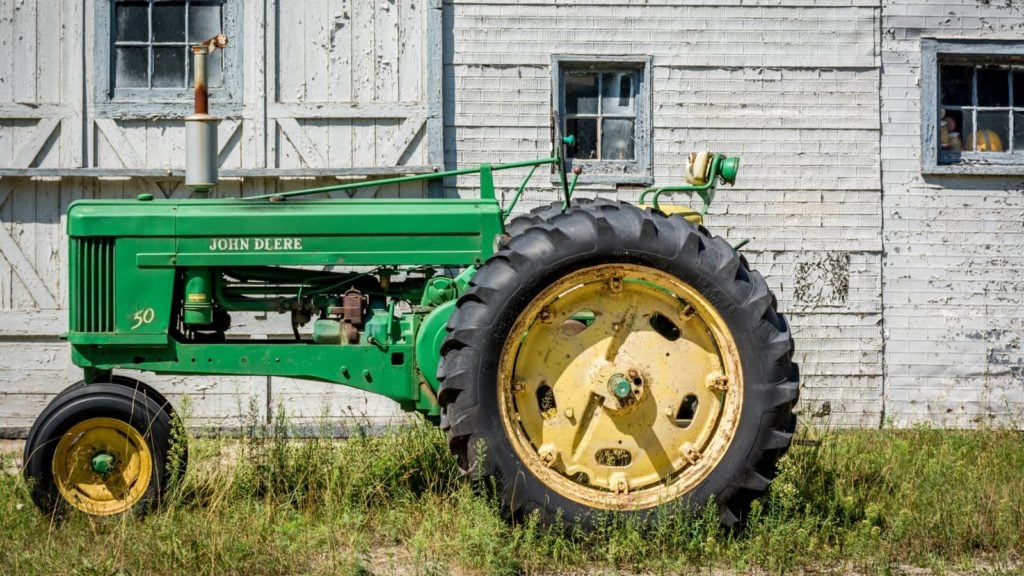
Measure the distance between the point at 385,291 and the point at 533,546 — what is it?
1.60 metres

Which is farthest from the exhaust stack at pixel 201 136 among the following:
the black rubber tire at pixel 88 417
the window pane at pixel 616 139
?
the window pane at pixel 616 139

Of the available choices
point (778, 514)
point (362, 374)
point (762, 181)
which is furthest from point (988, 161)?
point (362, 374)

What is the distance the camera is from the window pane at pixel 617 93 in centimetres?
873

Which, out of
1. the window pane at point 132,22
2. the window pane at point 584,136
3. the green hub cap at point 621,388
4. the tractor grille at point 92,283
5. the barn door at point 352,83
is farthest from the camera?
the window pane at point 584,136

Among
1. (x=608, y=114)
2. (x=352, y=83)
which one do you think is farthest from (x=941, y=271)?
(x=352, y=83)

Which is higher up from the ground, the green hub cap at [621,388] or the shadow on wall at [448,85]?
the shadow on wall at [448,85]

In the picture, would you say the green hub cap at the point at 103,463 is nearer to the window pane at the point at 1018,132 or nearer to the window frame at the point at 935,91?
the window frame at the point at 935,91

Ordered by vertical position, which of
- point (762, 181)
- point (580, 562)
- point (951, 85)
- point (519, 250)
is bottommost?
point (580, 562)

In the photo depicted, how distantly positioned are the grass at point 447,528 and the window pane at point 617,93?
3448mm

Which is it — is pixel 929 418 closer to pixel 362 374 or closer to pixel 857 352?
pixel 857 352

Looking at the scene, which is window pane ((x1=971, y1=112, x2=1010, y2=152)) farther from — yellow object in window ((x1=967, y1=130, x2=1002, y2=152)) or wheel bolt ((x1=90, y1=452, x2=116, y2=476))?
wheel bolt ((x1=90, y1=452, x2=116, y2=476))

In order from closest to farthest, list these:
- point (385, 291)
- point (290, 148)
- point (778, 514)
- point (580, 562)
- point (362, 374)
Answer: point (580, 562), point (778, 514), point (362, 374), point (385, 291), point (290, 148)

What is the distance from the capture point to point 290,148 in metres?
8.51

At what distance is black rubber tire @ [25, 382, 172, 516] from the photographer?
16.7 feet
